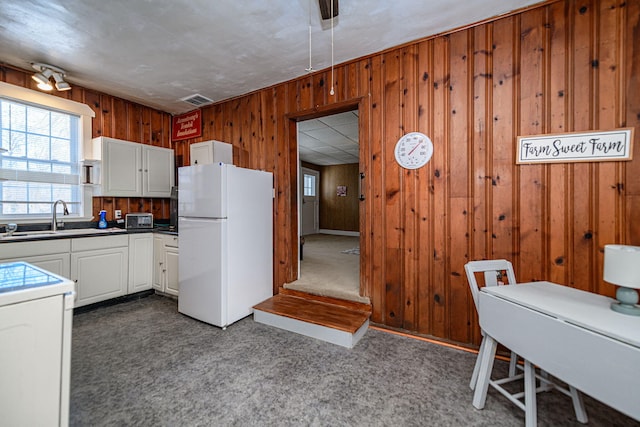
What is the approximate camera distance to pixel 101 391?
1644 mm

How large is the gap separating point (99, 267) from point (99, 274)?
0.08 m

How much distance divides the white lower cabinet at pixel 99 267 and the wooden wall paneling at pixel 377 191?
9.65ft

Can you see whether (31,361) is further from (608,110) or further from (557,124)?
(608,110)

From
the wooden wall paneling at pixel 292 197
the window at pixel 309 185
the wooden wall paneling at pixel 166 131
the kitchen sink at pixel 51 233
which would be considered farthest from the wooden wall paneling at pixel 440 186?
the window at pixel 309 185

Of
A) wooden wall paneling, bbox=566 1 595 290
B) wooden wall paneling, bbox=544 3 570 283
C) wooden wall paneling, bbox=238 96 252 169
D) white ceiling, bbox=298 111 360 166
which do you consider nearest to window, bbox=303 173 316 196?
white ceiling, bbox=298 111 360 166

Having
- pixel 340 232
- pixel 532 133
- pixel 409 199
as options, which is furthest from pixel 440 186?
pixel 340 232

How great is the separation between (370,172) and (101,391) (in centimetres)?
258

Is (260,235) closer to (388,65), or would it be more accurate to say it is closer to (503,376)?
(388,65)

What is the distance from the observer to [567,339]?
110cm

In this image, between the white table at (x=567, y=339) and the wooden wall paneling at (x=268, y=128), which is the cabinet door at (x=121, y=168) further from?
the white table at (x=567, y=339)

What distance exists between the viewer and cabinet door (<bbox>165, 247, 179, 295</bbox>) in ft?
10.3

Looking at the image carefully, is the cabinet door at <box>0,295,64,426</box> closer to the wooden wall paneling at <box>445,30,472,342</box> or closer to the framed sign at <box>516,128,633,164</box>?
the wooden wall paneling at <box>445,30,472,342</box>

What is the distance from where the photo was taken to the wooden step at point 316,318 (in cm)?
221

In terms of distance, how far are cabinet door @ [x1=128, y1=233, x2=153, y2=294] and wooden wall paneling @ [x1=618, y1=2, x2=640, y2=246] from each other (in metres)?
4.55
